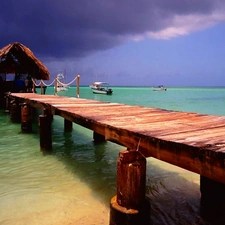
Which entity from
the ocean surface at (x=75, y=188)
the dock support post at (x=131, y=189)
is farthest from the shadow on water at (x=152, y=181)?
the dock support post at (x=131, y=189)

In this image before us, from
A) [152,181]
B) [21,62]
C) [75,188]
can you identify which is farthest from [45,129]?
[21,62]

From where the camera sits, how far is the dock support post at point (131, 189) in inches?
100

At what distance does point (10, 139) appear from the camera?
8609mm

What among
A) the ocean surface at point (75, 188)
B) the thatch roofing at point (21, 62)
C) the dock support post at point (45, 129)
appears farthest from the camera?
the thatch roofing at point (21, 62)

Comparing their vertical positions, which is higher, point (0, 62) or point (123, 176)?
point (0, 62)

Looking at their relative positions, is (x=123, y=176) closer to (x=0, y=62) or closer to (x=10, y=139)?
(x=10, y=139)

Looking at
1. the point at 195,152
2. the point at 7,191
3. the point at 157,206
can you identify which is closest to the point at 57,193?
the point at 7,191

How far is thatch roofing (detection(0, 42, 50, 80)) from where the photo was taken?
17906 millimetres

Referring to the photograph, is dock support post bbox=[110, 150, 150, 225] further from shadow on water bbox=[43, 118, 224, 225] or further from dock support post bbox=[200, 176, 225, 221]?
dock support post bbox=[200, 176, 225, 221]

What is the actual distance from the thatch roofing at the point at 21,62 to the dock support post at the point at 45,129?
12258 millimetres

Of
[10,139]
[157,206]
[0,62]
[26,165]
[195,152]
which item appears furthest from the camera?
[0,62]

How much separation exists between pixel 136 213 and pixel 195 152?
3.28 ft

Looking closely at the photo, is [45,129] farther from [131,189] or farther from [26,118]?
[131,189]

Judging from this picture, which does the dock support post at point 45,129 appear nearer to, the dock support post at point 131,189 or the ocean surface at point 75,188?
the ocean surface at point 75,188
